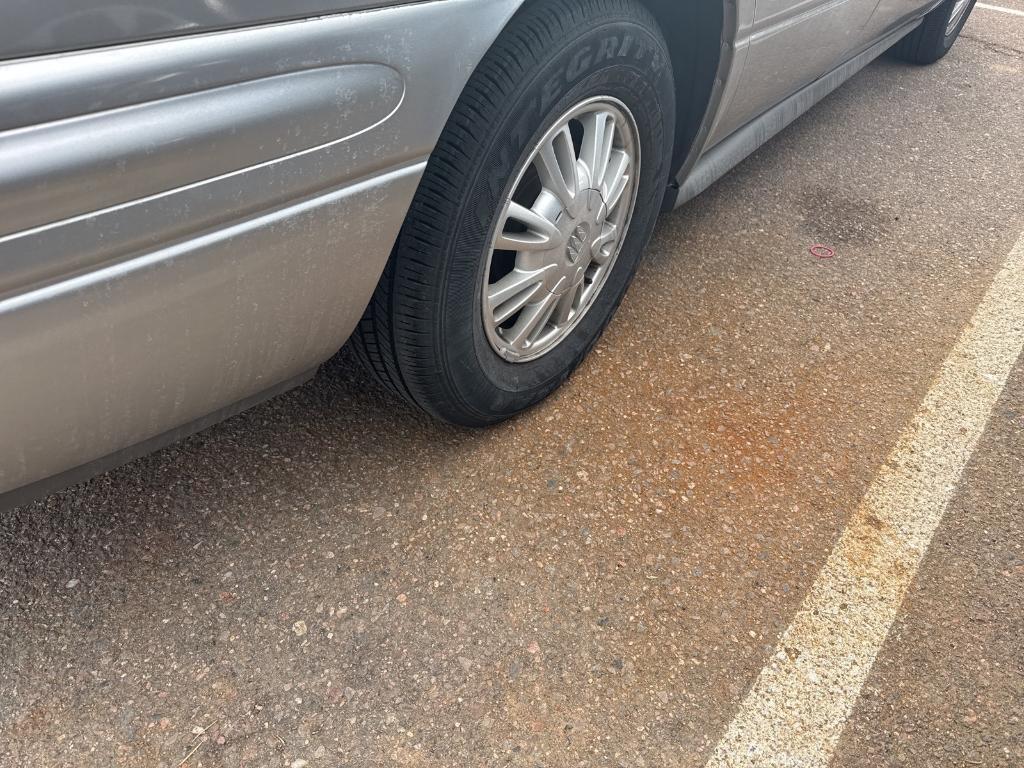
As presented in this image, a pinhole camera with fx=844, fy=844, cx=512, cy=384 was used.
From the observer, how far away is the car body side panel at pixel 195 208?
93 centimetres

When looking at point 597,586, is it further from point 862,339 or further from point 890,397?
point 862,339

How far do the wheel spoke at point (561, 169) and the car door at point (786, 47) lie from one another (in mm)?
572

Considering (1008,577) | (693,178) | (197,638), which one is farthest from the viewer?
(693,178)

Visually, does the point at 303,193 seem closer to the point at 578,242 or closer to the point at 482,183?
the point at 482,183

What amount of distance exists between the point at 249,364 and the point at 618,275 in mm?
1029

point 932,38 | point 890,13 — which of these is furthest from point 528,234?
point 932,38

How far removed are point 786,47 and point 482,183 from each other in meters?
1.19

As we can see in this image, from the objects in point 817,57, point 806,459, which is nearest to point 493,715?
point 806,459

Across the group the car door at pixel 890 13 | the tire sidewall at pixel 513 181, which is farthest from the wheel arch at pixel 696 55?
the car door at pixel 890 13

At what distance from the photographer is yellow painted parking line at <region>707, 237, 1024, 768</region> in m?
1.42

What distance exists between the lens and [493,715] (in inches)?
54.9

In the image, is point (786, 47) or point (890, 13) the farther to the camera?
point (890, 13)

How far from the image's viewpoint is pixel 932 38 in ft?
13.0

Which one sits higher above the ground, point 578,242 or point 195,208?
point 195,208
